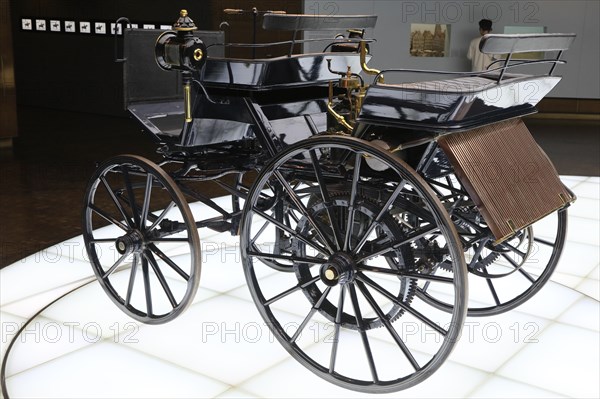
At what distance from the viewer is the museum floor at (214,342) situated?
9.45 feet

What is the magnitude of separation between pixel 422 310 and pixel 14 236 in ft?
9.20

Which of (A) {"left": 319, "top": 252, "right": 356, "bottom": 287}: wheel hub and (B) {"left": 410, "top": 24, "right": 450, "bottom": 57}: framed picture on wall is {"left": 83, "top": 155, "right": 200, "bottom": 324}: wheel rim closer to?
(A) {"left": 319, "top": 252, "right": 356, "bottom": 287}: wheel hub

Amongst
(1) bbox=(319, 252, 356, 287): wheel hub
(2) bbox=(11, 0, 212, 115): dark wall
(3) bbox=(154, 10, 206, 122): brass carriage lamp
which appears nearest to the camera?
(1) bbox=(319, 252, 356, 287): wheel hub

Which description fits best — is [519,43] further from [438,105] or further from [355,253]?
[355,253]

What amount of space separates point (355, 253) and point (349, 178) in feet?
1.00

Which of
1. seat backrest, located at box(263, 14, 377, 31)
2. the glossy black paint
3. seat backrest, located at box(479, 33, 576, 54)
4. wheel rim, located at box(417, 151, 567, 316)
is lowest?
wheel rim, located at box(417, 151, 567, 316)

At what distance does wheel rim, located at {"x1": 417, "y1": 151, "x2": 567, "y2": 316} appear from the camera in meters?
2.96

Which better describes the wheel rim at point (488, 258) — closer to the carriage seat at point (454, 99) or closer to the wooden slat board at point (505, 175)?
the wooden slat board at point (505, 175)

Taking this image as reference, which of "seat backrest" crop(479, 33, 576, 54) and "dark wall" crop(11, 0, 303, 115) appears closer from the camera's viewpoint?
"seat backrest" crop(479, 33, 576, 54)

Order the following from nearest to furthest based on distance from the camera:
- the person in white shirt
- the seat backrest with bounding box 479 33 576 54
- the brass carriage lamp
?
the seat backrest with bounding box 479 33 576 54, the brass carriage lamp, the person in white shirt

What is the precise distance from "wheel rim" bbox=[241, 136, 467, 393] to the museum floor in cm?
16

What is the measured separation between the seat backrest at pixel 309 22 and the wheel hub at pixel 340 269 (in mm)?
925

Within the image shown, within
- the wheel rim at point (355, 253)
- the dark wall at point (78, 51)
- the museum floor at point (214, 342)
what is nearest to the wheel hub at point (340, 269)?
the wheel rim at point (355, 253)

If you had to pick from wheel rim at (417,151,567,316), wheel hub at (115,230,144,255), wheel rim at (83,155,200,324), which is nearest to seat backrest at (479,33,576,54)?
wheel rim at (417,151,567,316)
